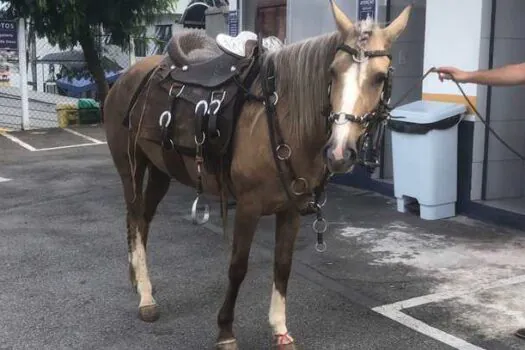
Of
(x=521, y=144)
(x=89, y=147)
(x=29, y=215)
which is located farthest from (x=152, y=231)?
(x=89, y=147)

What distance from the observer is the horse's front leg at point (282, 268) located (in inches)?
152

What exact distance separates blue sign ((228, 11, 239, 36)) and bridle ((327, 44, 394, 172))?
7915 mm

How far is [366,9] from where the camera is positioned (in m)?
8.05

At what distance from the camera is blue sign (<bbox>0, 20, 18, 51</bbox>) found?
47.0 feet

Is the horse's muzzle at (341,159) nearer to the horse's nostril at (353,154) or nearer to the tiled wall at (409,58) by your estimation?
the horse's nostril at (353,154)

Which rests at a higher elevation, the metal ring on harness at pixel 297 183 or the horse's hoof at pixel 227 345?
the metal ring on harness at pixel 297 183

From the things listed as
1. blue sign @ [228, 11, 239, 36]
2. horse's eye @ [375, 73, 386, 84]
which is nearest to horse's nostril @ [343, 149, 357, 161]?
horse's eye @ [375, 73, 386, 84]

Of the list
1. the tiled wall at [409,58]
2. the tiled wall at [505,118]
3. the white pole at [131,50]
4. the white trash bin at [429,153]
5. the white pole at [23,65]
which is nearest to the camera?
the white trash bin at [429,153]

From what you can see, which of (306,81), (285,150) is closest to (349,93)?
(306,81)

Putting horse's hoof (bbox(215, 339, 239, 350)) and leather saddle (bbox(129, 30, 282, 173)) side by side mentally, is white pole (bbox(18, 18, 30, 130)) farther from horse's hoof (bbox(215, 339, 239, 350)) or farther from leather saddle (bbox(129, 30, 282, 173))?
horse's hoof (bbox(215, 339, 239, 350))

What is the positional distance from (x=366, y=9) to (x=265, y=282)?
171 inches

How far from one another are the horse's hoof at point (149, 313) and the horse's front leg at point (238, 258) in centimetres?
70

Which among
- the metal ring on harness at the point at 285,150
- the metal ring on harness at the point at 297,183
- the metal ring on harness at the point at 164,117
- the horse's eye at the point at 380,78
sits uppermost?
the horse's eye at the point at 380,78

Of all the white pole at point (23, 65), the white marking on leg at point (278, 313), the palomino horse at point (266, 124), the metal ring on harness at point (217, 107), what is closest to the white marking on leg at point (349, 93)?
the palomino horse at point (266, 124)
